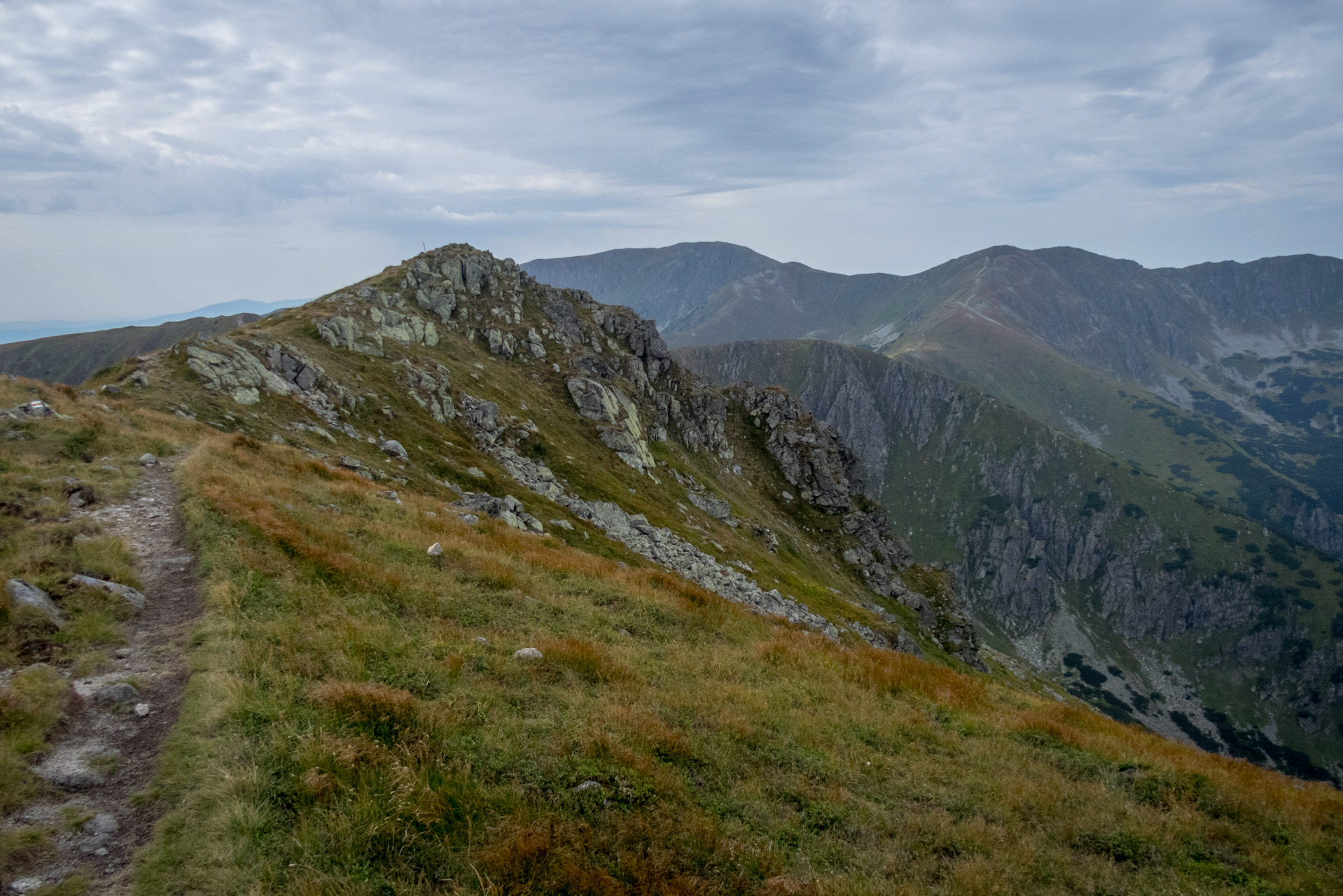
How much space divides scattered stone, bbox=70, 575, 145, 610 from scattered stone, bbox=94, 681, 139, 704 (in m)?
3.50

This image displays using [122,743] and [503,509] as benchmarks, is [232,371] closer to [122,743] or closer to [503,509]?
[503,509]

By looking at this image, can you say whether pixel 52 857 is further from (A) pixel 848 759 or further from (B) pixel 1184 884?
(B) pixel 1184 884

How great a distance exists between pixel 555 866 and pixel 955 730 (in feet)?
32.7

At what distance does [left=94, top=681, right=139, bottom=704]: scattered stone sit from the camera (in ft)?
30.5

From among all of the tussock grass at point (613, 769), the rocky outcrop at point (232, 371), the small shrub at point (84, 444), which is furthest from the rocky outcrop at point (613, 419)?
the tussock grass at point (613, 769)

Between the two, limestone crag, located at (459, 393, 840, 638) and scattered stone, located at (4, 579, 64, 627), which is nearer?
scattered stone, located at (4, 579, 64, 627)

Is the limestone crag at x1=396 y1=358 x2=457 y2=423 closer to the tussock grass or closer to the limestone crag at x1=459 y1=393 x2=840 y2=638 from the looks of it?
the limestone crag at x1=459 y1=393 x2=840 y2=638

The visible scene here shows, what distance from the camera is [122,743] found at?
8.45 metres

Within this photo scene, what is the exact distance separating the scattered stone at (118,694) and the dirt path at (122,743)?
0.04 m

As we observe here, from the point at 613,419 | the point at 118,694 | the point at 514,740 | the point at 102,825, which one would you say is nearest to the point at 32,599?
the point at 118,694

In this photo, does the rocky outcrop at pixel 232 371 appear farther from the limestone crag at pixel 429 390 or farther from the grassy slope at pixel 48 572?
the grassy slope at pixel 48 572

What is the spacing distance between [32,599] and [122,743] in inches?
202

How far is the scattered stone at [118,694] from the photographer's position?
9.29 meters

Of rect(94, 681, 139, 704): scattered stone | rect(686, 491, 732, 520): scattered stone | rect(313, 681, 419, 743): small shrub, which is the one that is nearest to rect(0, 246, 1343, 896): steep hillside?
rect(313, 681, 419, 743): small shrub
